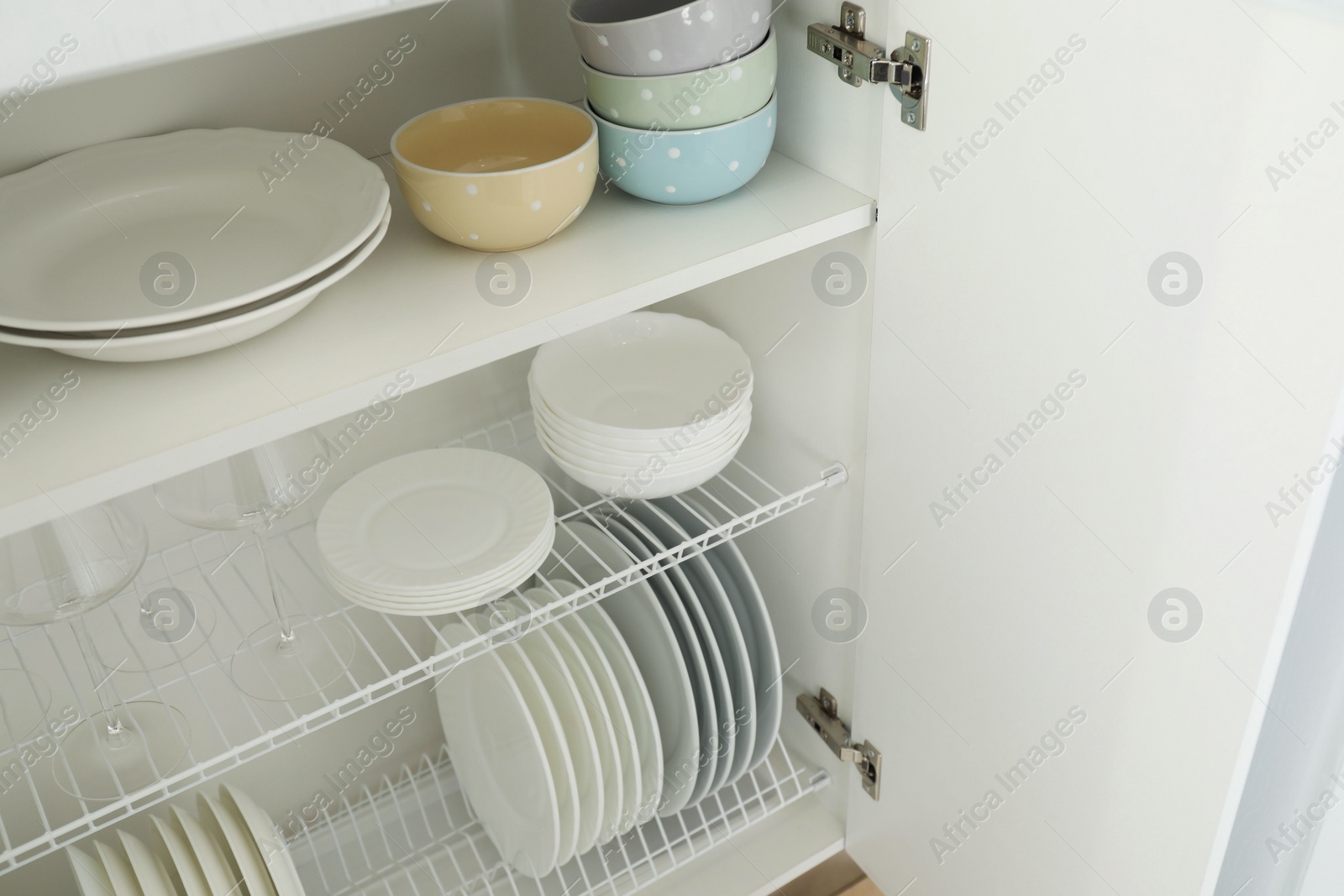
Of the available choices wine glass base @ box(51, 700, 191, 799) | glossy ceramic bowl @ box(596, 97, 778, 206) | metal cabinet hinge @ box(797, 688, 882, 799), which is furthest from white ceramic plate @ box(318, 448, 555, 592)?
metal cabinet hinge @ box(797, 688, 882, 799)

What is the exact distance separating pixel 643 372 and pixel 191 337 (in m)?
0.51

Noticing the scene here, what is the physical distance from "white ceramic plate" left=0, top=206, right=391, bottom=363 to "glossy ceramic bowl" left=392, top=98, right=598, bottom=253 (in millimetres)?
80

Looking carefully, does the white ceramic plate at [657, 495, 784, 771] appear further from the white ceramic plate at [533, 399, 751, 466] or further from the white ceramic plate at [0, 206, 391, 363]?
the white ceramic plate at [0, 206, 391, 363]

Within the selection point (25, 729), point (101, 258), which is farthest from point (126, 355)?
point (25, 729)

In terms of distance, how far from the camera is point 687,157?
34.3 inches

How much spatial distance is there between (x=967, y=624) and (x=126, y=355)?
704mm

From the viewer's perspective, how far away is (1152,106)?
0.63 meters

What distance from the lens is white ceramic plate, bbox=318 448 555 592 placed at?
974 mm

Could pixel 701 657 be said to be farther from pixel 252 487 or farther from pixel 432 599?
pixel 252 487

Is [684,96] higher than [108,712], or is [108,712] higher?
[684,96]

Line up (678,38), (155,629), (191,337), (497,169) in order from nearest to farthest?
(191,337) < (678,38) < (497,169) < (155,629)

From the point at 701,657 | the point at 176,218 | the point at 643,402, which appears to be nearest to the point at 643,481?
the point at 643,402

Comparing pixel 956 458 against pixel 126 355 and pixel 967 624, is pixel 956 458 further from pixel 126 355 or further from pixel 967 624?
pixel 126 355

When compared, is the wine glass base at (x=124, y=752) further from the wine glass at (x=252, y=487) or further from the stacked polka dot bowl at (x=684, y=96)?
the stacked polka dot bowl at (x=684, y=96)
